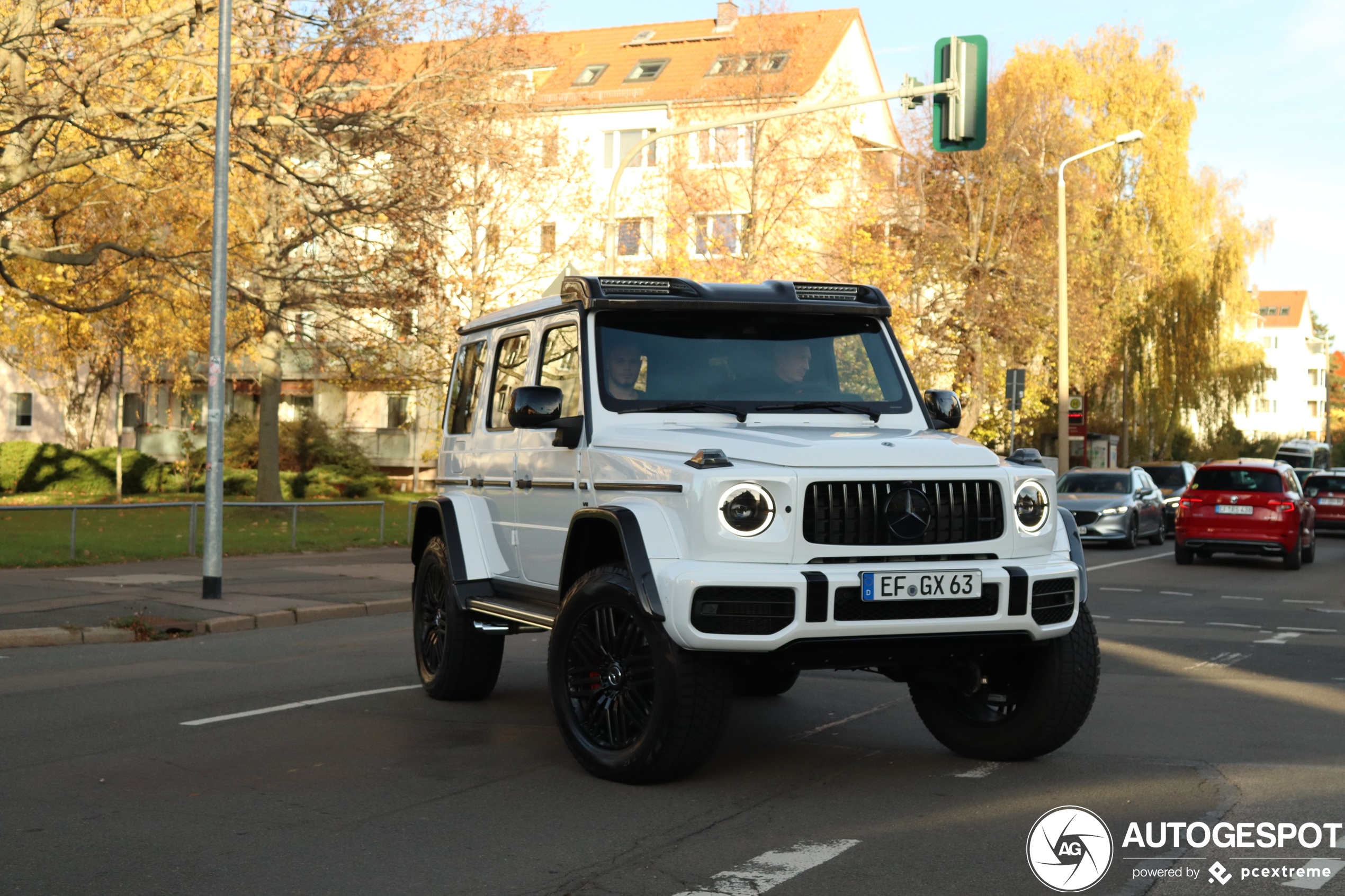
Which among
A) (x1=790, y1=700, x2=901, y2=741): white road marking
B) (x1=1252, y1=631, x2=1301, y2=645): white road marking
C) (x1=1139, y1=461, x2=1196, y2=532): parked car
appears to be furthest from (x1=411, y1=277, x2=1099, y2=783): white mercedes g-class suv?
(x1=1139, y1=461, x2=1196, y2=532): parked car

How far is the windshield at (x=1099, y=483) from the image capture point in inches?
1190

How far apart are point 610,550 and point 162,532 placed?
19017 millimetres

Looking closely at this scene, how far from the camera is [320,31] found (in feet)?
66.7

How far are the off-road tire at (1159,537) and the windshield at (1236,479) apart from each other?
6872 mm

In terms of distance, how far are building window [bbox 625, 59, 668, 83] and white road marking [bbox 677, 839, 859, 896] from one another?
188ft

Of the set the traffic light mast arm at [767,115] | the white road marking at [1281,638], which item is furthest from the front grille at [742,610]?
the traffic light mast arm at [767,115]

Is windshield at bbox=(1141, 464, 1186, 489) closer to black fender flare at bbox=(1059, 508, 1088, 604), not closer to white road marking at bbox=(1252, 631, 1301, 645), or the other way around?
white road marking at bbox=(1252, 631, 1301, 645)

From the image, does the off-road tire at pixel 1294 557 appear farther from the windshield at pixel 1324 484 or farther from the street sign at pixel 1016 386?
the windshield at pixel 1324 484

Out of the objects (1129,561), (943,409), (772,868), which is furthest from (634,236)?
(772,868)

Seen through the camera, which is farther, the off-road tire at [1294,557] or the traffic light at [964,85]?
the off-road tire at [1294,557]

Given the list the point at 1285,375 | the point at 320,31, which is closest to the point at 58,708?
the point at 320,31

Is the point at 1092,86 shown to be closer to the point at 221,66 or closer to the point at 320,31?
the point at 320,31

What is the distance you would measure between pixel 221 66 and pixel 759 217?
73.9ft

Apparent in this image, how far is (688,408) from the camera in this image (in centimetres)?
732
